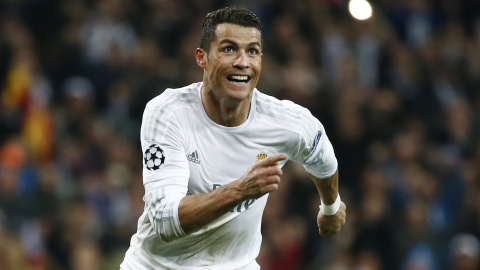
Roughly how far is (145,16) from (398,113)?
3915mm

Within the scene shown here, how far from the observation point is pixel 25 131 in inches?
441

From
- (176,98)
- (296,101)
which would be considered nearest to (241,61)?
(176,98)

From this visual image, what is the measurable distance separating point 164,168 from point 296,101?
661 centimetres

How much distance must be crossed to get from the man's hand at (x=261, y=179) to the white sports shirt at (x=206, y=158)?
0.44 m

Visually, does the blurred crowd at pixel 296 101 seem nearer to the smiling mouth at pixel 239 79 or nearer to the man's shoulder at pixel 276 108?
the man's shoulder at pixel 276 108

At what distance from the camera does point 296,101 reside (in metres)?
11.2

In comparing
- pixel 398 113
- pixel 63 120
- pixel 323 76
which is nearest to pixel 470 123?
pixel 398 113

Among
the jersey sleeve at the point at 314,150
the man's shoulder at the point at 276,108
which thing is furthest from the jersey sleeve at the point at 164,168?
the jersey sleeve at the point at 314,150

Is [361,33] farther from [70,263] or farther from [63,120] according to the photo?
[70,263]

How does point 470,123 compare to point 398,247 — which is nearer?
point 398,247

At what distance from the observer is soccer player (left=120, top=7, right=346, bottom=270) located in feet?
15.6

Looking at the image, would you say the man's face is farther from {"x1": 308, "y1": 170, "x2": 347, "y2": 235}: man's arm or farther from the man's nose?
{"x1": 308, "y1": 170, "x2": 347, "y2": 235}: man's arm

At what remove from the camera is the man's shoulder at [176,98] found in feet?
16.2

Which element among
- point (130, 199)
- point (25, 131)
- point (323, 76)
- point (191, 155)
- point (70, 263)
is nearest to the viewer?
point (191, 155)
